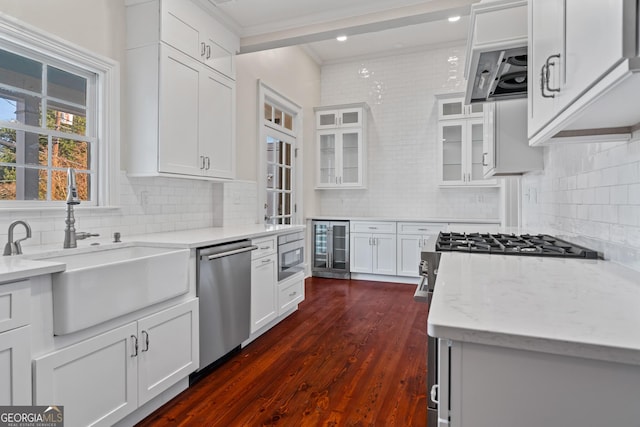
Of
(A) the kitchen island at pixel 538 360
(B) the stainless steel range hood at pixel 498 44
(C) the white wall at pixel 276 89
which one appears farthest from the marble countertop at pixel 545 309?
(C) the white wall at pixel 276 89

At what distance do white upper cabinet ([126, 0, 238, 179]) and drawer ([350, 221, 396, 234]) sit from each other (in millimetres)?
2649

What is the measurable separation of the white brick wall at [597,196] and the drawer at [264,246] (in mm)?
2128

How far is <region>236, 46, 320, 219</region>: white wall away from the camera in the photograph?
3902mm

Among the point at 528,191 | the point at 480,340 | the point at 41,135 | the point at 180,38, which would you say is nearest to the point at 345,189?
the point at 528,191

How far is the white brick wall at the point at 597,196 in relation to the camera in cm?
126

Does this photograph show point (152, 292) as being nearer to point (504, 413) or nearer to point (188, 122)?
point (188, 122)

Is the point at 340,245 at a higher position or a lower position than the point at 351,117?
lower

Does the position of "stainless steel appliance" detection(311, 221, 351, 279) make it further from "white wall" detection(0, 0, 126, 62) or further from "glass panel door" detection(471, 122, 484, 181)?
"white wall" detection(0, 0, 126, 62)

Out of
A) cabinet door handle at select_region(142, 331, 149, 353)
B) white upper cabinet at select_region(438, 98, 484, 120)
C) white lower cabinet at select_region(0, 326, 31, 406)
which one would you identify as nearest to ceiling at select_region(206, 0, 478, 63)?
white upper cabinet at select_region(438, 98, 484, 120)

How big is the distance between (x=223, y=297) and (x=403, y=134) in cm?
408

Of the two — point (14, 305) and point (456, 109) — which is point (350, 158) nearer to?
point (456, 109)

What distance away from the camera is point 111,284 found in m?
1.64

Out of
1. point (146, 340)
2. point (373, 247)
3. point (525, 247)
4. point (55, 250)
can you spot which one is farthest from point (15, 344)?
point (373, 247)

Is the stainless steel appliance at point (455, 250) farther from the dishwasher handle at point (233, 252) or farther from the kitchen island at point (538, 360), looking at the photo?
the dishwasher handle at point (233, 252)
